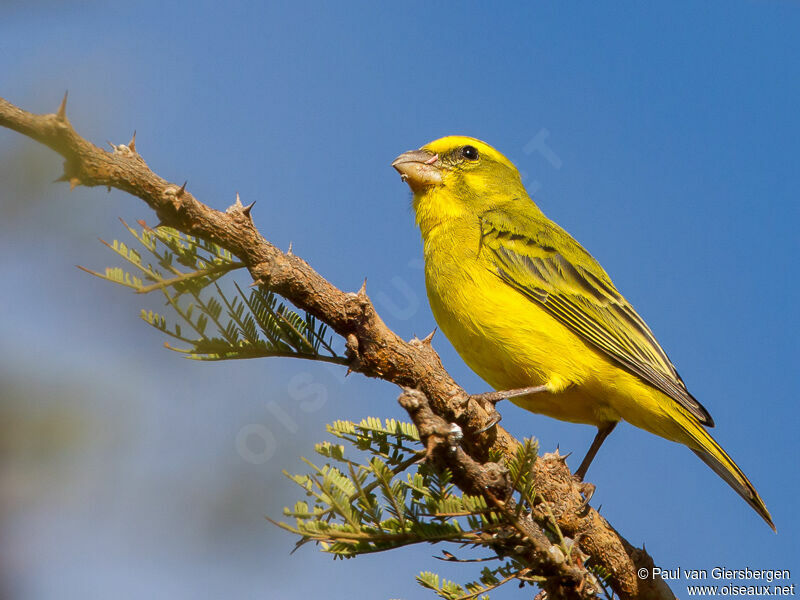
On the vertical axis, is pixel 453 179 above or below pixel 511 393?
above

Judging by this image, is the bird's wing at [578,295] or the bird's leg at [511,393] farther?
the bird's wing at [578,295]

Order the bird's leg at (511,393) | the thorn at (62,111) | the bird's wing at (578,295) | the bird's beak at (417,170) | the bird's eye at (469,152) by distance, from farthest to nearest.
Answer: the bird's eye at (469,152)
the bird's beak at (417,170)
the bird's wing at (578,295)
the bird's leg at (511,393)
the thorn at (62,111)

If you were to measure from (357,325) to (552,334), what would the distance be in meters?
2.03

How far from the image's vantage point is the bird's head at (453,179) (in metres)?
6.08

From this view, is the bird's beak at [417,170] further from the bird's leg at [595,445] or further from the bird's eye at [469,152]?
the bird's leg at [595,445]

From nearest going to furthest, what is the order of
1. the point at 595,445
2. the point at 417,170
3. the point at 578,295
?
the point at 595,445 < the point at 578,295 < the point at 417,170

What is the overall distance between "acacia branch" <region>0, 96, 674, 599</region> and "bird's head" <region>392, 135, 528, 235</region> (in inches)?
100

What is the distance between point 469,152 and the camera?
6633 mm

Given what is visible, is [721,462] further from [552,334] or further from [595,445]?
[552,334]

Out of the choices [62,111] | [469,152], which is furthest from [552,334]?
[62,111]


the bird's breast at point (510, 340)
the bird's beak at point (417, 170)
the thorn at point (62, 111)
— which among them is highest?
the bird's beak at point (417, 170)

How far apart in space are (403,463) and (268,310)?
0.93 meters

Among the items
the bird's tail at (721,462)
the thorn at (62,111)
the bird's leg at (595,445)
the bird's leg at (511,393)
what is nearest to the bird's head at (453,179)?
the bird's leg at (511,393)

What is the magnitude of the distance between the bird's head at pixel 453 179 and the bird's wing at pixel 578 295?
299 mm
